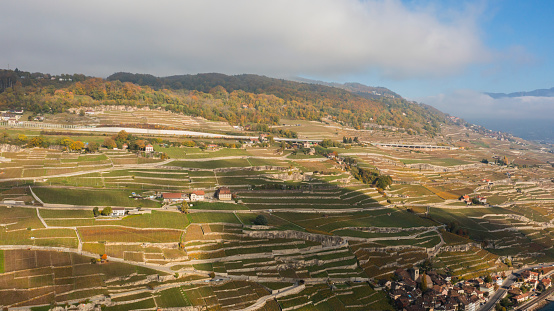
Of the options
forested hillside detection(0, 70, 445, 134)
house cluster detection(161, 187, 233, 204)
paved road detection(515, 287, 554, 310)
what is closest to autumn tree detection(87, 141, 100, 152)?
house cluster detection(161, 187, 233, 204)

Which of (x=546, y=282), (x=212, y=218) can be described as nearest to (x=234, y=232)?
(x=212, y=218)

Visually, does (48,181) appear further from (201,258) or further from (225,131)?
(225,131)

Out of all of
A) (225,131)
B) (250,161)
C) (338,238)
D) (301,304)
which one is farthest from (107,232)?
(225,131)

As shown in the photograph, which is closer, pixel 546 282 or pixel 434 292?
pixel 434 292

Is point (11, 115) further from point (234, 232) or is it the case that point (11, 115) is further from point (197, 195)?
point (234, 232)

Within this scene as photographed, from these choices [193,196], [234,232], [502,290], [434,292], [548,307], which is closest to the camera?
[434,292]

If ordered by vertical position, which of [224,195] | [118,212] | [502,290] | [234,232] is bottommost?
[502,290]
